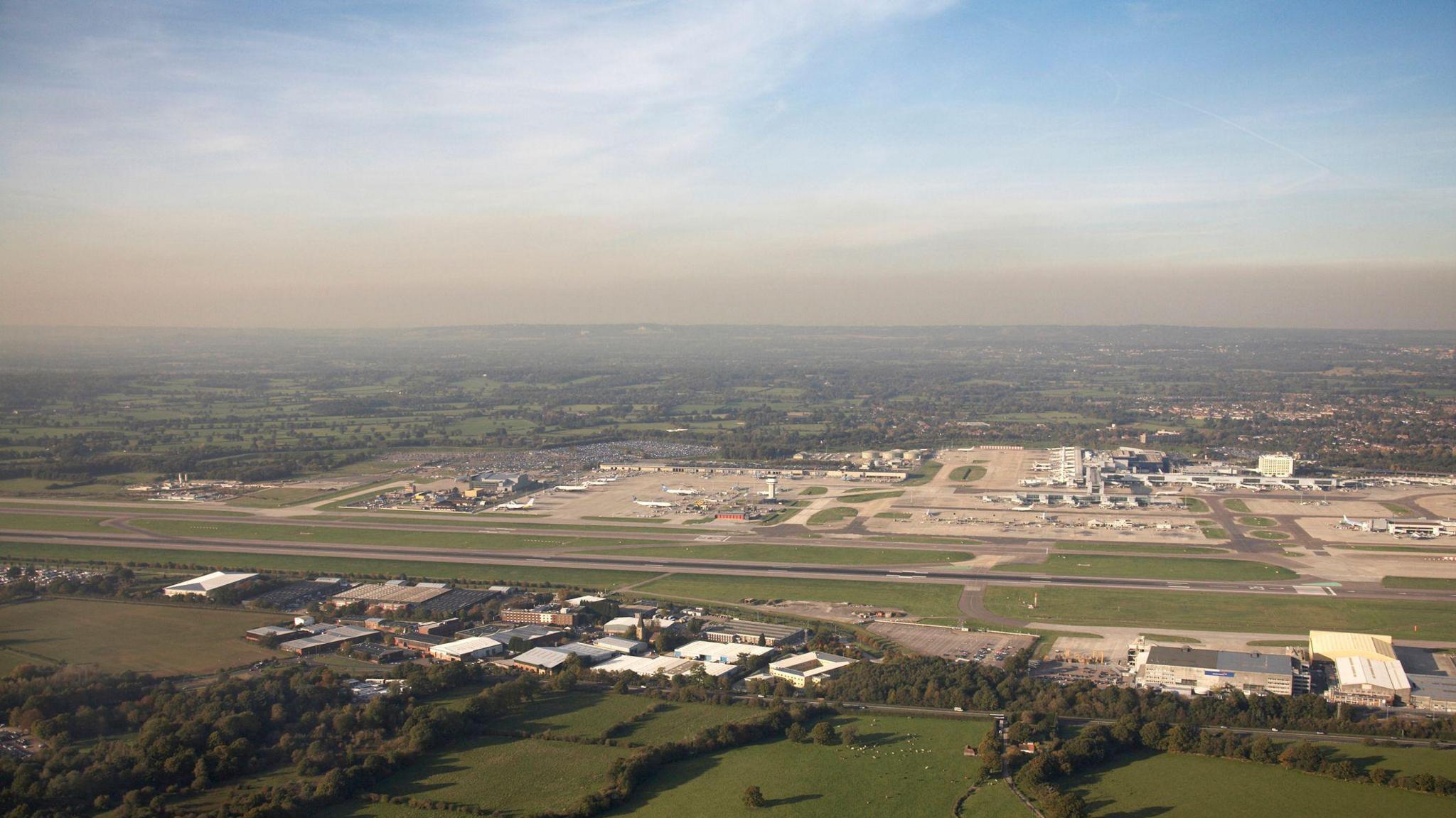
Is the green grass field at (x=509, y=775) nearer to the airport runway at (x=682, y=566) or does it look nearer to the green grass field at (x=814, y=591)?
the green grass field at (x=814, y=591)

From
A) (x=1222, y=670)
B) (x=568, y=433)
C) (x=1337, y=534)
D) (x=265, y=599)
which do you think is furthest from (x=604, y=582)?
(x=568, y=433)

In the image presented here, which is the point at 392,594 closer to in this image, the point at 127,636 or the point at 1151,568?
the point at 127,636

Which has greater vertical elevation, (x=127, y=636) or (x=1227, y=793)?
(x=127, y=636)

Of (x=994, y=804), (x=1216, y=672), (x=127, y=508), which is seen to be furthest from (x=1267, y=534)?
(x=127, y=508)

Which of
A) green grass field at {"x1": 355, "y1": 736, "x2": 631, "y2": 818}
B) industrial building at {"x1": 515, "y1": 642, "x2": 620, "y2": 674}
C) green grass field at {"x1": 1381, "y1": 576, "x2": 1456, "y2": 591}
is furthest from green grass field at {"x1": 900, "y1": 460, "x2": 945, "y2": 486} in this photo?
green grass field at {"x1": 355, "y1": 736, "x2": 631, "y2": 818}

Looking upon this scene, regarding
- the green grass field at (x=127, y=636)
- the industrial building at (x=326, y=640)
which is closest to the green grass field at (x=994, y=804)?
the industrial building at (x=326, y=640)

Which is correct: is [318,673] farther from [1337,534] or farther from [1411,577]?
[1337,534]

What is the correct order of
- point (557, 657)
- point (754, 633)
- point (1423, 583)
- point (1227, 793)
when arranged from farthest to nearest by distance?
point (1423, 583), point (754, 633), point (557, 657), point (1227, 793)
